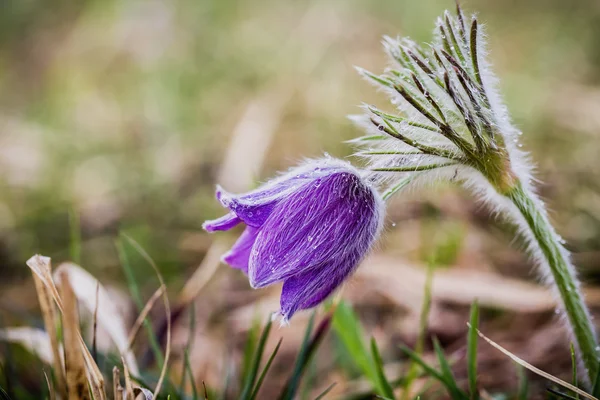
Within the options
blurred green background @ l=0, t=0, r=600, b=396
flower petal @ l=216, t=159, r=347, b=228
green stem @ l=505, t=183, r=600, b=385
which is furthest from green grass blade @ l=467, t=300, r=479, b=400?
blurred green background @ l=0, t=0, r=600, b=396

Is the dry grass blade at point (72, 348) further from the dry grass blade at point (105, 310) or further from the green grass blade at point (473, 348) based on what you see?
the green grass blade at point (473, 348)

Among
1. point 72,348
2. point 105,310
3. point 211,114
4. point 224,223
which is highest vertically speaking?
point 211,114

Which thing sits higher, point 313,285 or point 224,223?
point 224,223

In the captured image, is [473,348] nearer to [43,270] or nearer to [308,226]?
[308,226]

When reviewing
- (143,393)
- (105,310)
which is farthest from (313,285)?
(105,310)

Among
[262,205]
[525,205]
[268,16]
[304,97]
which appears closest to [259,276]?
[262,205]

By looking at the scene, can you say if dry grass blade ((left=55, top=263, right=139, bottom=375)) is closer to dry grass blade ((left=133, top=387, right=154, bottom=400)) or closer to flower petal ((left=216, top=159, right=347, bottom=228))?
dry grass blade ((left=133, top=387, right=154, bottom=400))
